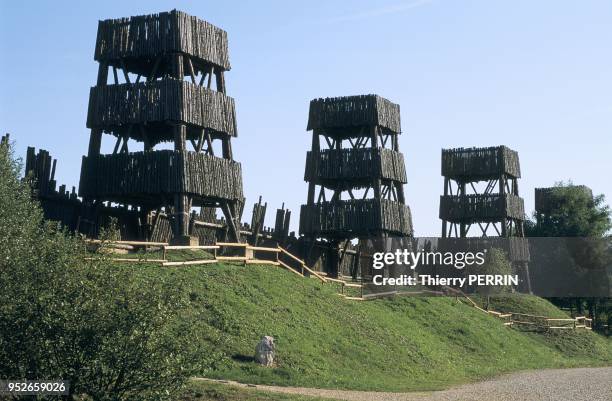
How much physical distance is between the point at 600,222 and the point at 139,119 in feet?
182

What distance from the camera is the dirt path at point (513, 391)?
91.6 feet

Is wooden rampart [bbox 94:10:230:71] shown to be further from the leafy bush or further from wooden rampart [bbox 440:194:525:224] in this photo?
wooden rampart [bbox 440:194:525:224]

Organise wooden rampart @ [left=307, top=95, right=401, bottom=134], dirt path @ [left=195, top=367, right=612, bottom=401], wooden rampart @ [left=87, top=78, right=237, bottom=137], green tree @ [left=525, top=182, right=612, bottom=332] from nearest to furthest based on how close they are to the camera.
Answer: dirt path @ [left=195, top=367, right=612, bottom=401] < wooden rampart @ [left=87, top=78, right=237, bottom=137] < wooden rampart @ [left=307, top=95, right=401, bottom=134] < green tree @ [left=525, top=182, right=612, bottom=332]

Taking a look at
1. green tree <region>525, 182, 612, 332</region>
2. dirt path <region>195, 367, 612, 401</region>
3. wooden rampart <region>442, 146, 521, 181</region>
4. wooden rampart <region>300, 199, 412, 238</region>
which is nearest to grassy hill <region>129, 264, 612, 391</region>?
dirt path <region>195, 367, 612, 401</region>

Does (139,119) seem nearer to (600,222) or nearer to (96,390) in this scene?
(96,390)

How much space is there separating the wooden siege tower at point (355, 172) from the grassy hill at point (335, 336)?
27.5 ft

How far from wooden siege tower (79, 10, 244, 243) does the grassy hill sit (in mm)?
6391

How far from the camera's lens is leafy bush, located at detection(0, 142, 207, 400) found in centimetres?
2027

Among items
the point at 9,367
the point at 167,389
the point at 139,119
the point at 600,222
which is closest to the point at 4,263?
the point at 9,367

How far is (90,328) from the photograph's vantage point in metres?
20.2

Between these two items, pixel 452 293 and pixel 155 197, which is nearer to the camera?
pixel 155 197

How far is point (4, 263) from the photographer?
21391mm

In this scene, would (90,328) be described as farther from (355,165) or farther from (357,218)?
(355,165)

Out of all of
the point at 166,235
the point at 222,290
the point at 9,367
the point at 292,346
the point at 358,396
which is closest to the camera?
the point at 9,367
